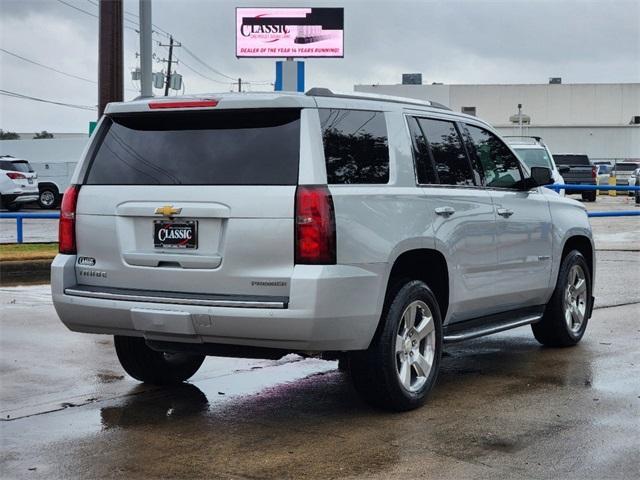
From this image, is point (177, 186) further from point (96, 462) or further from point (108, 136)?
point (96, 462)

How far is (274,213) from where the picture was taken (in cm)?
594

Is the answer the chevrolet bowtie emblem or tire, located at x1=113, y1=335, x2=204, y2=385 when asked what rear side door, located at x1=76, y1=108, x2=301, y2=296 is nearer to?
the chevrolet bowtie emblem

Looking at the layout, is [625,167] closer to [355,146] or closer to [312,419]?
[355,146]

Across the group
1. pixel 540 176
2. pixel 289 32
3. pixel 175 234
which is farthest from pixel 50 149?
pixel 175 234

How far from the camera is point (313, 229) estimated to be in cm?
588

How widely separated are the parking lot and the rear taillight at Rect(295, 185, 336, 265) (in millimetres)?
1051

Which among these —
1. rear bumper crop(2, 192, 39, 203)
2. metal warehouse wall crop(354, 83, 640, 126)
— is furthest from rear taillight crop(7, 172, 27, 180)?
metal warehouse wall crop(354, 83, 640, 126)

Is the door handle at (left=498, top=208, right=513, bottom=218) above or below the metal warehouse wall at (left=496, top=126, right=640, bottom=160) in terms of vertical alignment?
below

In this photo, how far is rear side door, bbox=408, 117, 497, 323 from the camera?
696cm

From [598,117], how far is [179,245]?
261ft

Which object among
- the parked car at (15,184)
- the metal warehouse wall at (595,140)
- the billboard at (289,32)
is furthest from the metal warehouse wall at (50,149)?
the metal warehouse wall at (595,140)

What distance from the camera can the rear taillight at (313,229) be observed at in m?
5.88

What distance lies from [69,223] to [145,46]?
1012 centimetres

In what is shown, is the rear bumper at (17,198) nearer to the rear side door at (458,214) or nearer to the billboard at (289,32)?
the billboard at (289,32)
